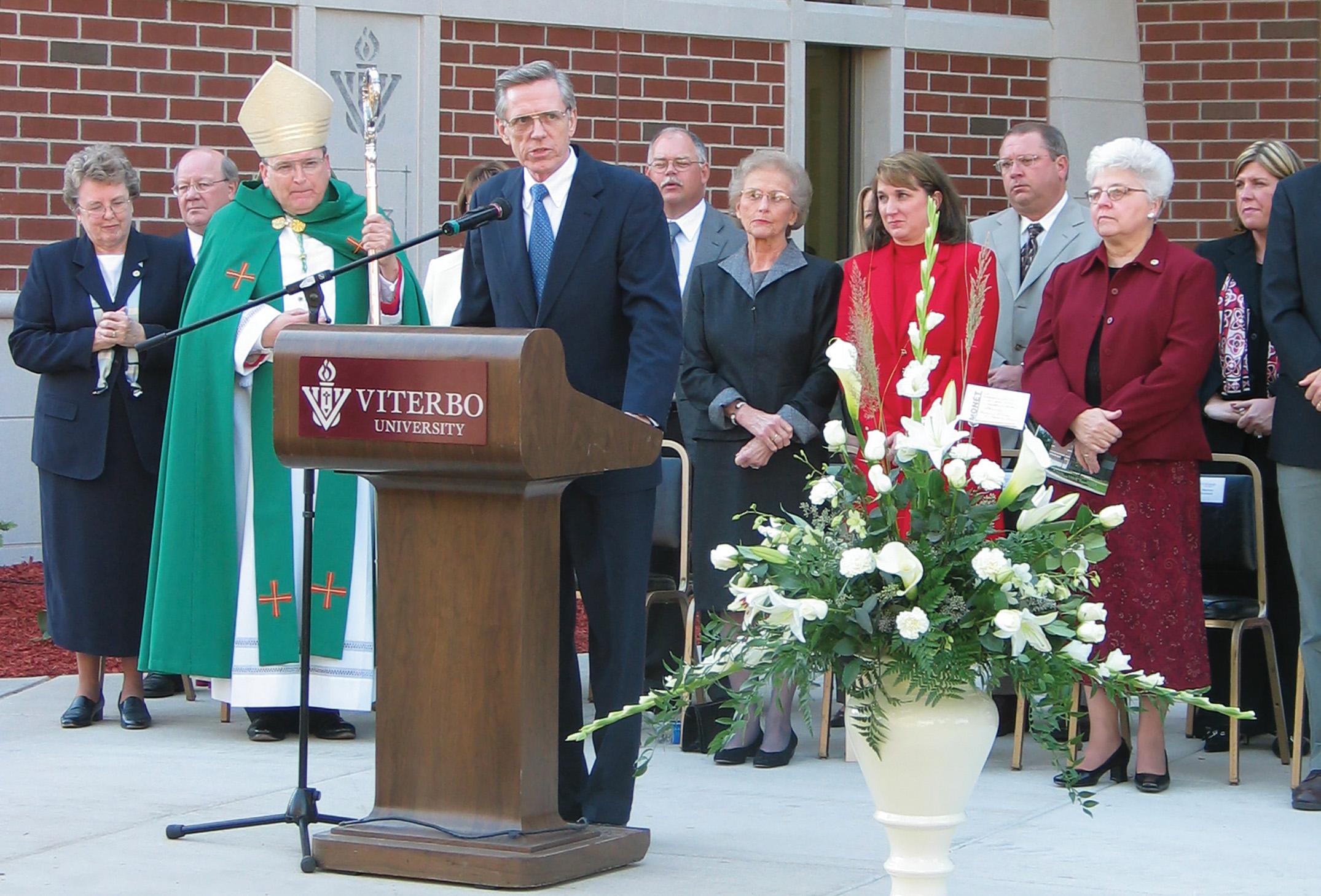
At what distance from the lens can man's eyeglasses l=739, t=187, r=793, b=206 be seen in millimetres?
6648

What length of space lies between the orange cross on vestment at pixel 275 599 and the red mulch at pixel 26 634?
4.54 ft

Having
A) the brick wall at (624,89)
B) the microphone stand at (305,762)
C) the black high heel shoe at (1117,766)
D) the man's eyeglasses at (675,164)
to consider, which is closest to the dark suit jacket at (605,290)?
the microphone stand at (305,762)

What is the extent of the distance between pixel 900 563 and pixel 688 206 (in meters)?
4.38

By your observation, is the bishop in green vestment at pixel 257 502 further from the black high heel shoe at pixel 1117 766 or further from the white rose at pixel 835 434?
the white rose at pixel 835 434

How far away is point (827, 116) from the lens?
12.0 metres

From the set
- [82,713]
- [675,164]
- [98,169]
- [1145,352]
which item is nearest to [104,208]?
[98,169]

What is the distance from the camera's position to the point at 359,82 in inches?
403

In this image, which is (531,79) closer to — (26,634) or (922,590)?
(922,590)

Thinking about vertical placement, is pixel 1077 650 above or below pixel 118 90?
below

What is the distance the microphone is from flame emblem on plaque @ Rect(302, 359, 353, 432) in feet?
1.41

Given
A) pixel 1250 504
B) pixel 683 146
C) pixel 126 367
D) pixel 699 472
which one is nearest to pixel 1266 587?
pixel 1250 504

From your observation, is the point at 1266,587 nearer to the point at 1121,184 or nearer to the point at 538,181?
the point at 1121,184

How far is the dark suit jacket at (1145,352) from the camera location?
608cm

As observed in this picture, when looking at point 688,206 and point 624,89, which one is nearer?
point 688,206
